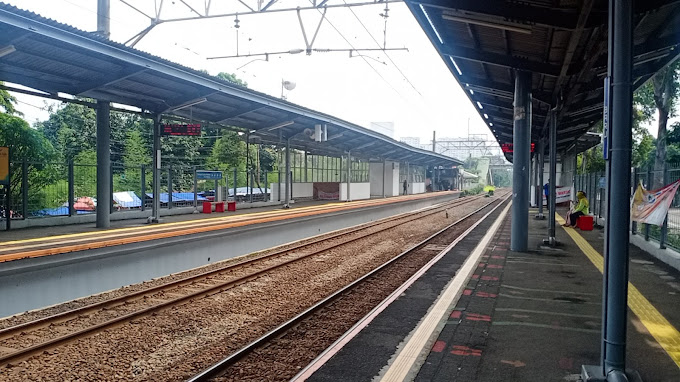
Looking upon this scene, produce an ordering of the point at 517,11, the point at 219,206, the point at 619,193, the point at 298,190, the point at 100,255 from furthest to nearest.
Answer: the point at 298,190
the point at 219,206
the point at 100,255
the point at 517,11
the point at 619,193

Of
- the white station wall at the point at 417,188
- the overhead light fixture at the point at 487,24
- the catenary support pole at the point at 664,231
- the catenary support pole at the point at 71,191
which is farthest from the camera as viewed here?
the white station wall at the point at 417,188

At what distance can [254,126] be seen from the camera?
76.7 feet

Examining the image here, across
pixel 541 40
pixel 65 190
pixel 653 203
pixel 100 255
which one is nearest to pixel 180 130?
pixel 65 190

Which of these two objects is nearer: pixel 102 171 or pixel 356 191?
pixel 102 171

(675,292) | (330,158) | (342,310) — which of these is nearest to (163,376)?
(342,310)

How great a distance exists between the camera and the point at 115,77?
40.9 feet

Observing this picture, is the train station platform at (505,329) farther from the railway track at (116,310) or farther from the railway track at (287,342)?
the railway track at (116,310)

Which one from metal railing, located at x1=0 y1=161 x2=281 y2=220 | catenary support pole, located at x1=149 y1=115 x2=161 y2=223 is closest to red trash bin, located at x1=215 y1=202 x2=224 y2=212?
metal railing, located at x1=0 y1=161 x2=281 y2=220

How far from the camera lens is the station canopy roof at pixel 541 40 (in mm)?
7328

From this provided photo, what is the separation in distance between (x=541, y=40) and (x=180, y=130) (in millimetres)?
12512

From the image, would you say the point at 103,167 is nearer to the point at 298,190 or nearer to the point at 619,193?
the point at 619,193

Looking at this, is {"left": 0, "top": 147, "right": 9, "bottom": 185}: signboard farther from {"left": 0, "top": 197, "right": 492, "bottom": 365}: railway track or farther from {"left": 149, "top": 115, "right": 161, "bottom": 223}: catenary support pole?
{"left": 0, "top": 197, "right": 492, "bottom": 365}: railway track

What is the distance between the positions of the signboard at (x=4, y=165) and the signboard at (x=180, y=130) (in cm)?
503

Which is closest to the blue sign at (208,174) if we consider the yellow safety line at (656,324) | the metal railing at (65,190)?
the metal railing at (65,190)
